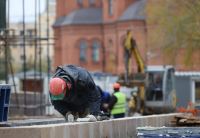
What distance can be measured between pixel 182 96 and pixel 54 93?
36488 millimetres

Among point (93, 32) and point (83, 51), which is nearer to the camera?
point (93, 32)

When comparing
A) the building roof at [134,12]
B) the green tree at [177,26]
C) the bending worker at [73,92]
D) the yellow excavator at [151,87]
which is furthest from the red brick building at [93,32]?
the bending worker at [73,92]

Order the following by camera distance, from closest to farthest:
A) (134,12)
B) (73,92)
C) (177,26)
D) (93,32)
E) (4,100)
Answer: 1. (73,92)
2. (4,100)
3. (177,26)
4. (134,12)
5. (93,32)

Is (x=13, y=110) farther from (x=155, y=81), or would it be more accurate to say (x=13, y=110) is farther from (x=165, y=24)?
(x=165, y=24)

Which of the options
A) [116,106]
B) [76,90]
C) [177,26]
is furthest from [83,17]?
[76,90]

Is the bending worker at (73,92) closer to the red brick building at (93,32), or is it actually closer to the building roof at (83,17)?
the red brick building at (93,32)

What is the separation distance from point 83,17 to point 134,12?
12.8 metres

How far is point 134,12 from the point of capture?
303ft

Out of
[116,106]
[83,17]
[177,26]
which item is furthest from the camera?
[83,17]

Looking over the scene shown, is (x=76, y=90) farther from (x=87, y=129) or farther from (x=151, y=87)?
(x=151, y=87)

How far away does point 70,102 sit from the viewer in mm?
12023

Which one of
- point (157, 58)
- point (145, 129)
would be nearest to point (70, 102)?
point (145, 129)

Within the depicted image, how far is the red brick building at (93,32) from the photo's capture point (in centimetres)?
9612

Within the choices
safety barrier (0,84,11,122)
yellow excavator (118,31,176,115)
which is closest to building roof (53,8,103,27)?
yellow excavator (118,31,176,115)
